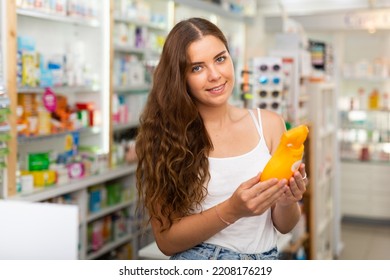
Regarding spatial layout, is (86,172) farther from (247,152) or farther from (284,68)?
(247,152)

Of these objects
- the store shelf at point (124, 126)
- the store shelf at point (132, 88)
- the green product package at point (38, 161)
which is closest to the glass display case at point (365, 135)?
the store shelf at point (132, 88)

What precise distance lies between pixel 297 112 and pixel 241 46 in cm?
476

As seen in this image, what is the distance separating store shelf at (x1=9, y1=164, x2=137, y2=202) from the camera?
4.07 m

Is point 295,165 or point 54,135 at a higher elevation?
point 295,165

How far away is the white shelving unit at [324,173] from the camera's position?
5238 mm

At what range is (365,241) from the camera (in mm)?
7340

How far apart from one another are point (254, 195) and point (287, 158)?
0.15 m

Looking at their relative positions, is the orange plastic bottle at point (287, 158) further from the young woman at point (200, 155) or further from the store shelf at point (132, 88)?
the store shelf at point (132, 88)

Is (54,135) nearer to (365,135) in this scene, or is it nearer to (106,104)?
(106,104)

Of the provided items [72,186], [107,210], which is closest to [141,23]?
[107,210]

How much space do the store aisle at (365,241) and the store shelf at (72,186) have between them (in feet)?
8.88

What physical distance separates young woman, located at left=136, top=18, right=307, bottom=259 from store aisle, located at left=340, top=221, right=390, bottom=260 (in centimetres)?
478

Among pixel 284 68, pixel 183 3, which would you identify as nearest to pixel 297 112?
pixel 284 68

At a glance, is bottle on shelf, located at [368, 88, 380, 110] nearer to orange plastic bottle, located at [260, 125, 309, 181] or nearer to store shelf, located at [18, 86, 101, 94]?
store shelf, located at [18, 86, 101, 94]
